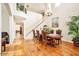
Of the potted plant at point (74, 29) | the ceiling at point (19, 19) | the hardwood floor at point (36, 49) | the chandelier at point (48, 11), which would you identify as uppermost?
the chandelier at point (48, 11)

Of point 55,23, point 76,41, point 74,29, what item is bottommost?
point 76,41

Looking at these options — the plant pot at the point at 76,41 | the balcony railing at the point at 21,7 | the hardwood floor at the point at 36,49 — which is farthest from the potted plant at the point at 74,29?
the balcony railing at the point at 21,7

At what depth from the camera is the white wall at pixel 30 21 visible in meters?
3.49

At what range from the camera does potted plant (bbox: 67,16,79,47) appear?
11.3 feet

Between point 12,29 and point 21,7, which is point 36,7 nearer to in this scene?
point 21,7

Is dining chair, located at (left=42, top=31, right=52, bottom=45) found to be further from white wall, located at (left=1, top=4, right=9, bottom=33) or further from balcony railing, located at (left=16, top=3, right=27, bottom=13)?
white wall, located at (left=1, top=4, right=9, bottom=33)

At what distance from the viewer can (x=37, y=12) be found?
3.50 m

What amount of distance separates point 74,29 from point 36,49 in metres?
1.07

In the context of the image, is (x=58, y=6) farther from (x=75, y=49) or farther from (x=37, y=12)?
(x=75, y=49)

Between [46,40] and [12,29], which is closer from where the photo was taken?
[12,29]

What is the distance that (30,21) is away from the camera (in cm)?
352

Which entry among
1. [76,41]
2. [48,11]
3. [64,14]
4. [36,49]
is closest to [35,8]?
[48,11]

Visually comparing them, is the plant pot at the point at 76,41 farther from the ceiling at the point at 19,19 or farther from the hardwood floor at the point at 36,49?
the ceiling at the point at 19,19

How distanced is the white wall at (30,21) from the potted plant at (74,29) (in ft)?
2.53
